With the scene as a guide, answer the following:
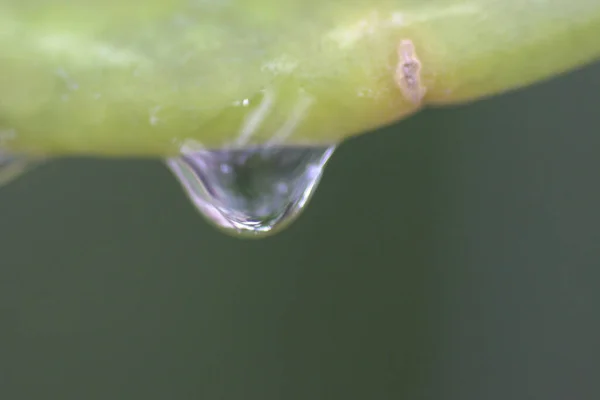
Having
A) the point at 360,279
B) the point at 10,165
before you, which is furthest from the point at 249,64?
the point at 360,279

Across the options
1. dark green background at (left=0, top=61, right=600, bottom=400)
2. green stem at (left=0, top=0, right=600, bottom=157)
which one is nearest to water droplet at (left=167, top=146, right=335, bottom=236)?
green stem at (left=0, top=0, right=600, bottom=157)

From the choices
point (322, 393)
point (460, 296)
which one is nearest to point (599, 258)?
point (460, 296)

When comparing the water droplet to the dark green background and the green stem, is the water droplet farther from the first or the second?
the dark green background

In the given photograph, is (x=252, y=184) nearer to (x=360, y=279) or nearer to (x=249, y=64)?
(x=249, y=64)

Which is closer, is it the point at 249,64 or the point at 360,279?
the point at 249,64

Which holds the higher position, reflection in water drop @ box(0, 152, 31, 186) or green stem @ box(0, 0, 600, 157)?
reflection in water drop @ box(0, 152, 31, 186)

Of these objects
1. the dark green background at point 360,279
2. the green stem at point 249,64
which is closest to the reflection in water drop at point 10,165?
the green stem at point 249,64

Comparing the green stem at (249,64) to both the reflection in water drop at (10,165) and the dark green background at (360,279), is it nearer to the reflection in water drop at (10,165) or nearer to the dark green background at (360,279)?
the reflection in water drop at (10,165)
